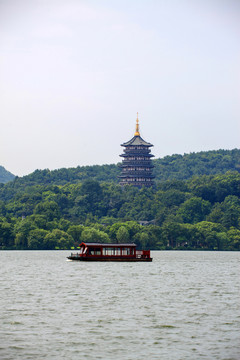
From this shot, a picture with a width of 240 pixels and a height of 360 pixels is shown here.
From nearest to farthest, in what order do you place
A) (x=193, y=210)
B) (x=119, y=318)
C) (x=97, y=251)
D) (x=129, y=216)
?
(x=119, y=318) < (x=97, y=251) < (x=193, y=210) < (x=129, y=216)

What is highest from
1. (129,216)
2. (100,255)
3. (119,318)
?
(129,216)

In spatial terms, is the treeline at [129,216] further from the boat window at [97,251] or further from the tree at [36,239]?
the boat window at [97,251]

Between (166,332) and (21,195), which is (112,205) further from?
(166,332)

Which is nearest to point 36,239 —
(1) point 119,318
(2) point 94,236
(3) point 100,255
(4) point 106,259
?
(2) point 94,236

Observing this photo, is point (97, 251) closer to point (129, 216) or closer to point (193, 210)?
A: point (193, 210)

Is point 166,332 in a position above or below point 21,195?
below

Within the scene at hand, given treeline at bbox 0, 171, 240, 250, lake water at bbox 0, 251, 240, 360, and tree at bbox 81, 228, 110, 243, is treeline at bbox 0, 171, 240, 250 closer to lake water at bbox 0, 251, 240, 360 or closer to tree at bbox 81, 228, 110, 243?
tree at bbox 81, 228, 110, 243

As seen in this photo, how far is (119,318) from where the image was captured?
A: 37281 millimetres

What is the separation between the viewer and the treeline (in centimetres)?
13050

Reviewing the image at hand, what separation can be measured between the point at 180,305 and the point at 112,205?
139m

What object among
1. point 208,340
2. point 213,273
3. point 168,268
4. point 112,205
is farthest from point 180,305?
point 112,205

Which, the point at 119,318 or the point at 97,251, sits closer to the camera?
the point at 119,318

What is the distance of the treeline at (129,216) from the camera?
5138 inches

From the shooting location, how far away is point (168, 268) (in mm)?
81375
